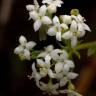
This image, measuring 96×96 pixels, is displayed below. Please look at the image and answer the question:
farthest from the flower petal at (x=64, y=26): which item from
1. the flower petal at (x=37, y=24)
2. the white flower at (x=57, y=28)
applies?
the flower petal at (x=37, y=24)

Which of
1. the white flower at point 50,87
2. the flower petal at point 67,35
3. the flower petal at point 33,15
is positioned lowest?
the white flower at point 50,87

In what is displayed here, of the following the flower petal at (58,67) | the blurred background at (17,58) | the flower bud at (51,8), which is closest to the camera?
the flower petal at (58,67)

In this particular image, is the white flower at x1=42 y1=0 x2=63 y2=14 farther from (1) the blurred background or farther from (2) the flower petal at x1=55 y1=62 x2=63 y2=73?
(1) the blurred background

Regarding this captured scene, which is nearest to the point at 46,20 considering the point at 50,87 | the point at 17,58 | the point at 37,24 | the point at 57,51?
the point at 37,24

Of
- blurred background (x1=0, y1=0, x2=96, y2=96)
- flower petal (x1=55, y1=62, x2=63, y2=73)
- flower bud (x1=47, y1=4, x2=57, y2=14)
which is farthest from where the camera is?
blurred background (x1=0, y1=0, x2=96, y2=96)

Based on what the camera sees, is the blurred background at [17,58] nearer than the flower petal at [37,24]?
No

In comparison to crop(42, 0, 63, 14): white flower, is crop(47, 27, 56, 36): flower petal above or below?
below

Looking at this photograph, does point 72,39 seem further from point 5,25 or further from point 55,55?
point 5,25

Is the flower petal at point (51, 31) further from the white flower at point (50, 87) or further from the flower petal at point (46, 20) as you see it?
the white flower at point (50, 87)

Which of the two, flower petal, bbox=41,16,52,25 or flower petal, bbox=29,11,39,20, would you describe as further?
flower petal, bbox=29,11,39,20

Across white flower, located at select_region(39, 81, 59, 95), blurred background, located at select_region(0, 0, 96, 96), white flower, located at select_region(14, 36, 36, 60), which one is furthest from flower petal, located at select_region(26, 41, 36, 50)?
blurred background, located at select_region(0, 0, 96, 96)

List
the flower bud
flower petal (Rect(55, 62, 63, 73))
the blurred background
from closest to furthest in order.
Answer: flower petal (Rect(55, 62, 63, 73)) < the flower bud < the blurred background
